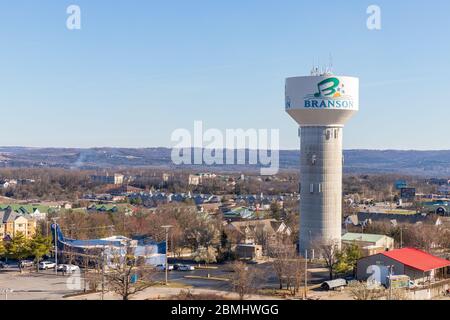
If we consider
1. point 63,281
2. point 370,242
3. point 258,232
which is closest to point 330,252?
point 370,242

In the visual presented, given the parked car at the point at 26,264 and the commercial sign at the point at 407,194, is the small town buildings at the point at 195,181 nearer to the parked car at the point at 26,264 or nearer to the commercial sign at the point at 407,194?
the commercial sign at the point at 407,194

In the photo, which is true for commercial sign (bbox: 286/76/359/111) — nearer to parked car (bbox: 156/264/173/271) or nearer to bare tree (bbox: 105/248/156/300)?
parked car (bbox: 156/264/173/271)

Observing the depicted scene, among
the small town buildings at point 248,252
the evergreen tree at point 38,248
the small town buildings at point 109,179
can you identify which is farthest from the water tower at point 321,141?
the small town buildings at point 109,179

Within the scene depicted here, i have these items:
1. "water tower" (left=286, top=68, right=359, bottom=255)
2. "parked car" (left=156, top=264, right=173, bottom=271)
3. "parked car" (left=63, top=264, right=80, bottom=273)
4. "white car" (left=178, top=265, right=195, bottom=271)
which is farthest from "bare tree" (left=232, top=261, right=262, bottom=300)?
"parked car" (left=63, top=264, right=80, bottom=273)

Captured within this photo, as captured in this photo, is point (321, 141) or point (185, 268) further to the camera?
point (321, 141)

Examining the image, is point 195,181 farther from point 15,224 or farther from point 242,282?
point 242,282
